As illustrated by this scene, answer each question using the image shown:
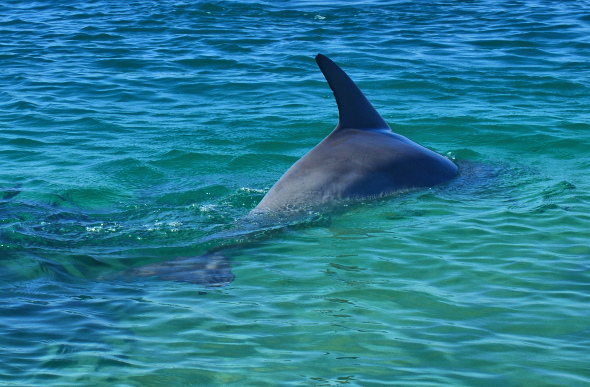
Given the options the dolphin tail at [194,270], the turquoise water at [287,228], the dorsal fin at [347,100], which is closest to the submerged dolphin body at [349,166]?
the dorsal fin at [347,100]

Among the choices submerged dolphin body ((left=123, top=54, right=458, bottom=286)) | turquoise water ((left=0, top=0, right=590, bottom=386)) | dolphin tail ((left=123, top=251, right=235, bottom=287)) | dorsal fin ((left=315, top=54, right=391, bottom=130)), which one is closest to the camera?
turquoise water ((left=0, top=0, right=590, bottom=386))

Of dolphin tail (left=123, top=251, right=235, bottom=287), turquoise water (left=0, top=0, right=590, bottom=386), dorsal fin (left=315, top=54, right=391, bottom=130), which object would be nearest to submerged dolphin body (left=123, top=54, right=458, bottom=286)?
dorsal fin (left=315, top=54, right=391, bottom=130)

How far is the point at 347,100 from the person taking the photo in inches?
351

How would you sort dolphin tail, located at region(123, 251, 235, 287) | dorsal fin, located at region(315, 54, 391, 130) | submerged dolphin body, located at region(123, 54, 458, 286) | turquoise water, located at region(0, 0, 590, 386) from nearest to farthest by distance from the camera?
turquoise water, located at region(0, 0, 590, 386) → dolphin tail, located at region(123, 251, 235, 287) → submerged dolphin body, located at region(123, 54, 458, 286) → dorsal fin, located at region(315, 54, 391, 130)

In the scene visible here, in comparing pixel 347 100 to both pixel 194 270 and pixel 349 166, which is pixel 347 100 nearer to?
pixel 349 166

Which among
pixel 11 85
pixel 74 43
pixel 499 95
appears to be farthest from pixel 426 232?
pixel 74 43

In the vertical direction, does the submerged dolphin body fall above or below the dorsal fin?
below

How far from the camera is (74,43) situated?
21531 millimetres

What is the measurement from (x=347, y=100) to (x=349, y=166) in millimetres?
860

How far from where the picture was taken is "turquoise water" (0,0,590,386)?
552 cm

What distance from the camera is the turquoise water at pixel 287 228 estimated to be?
5523mm

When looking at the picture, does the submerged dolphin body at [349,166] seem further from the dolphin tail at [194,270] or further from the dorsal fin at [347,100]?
the dolphin tail at [194,270]

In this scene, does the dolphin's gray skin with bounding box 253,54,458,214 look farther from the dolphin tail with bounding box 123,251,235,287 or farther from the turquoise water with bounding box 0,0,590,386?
the dolphin tail with bounding box 123,251,235,287

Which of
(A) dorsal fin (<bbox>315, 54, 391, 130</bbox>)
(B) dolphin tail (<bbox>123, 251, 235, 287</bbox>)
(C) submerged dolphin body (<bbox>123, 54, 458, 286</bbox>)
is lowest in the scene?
(B) dolphin tail (<bbox>123, 251, 235, 287</bbox>)
